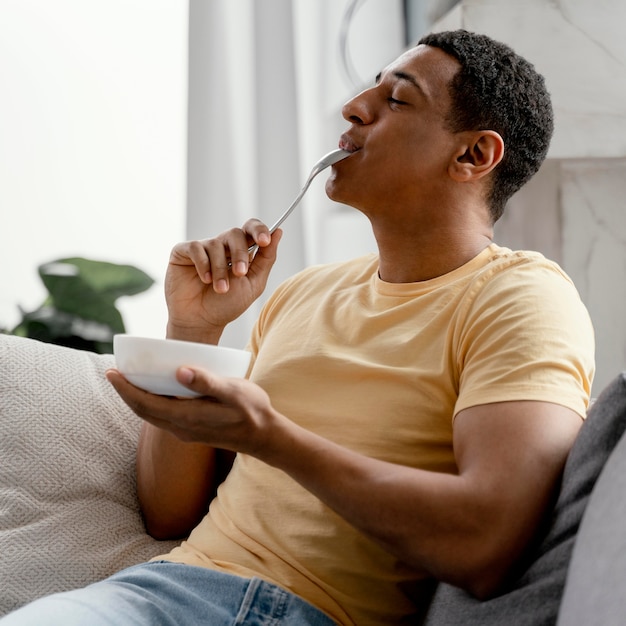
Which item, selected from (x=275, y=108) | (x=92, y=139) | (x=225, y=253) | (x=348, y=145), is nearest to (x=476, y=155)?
(x=348, y=145)

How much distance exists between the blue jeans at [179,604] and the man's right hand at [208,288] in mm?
375

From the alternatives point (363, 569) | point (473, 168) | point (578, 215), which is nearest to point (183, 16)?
point (578, 215)

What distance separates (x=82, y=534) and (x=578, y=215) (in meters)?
1.19

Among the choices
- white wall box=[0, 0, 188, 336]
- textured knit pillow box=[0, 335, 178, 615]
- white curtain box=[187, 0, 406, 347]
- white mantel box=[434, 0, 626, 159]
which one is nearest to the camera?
textured knit pillow box=[0, 335, 178, 615]

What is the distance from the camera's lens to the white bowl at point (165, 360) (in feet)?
2.72

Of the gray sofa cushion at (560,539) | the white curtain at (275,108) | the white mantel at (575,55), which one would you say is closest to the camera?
the gray sofa cushion at (560,539)

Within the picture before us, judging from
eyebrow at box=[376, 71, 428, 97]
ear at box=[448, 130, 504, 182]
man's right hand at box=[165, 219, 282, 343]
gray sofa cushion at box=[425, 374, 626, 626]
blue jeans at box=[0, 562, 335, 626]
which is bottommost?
blue jeans at box=[0, 562, 335, 626]

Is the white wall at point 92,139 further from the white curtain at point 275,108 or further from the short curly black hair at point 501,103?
the short curly black hair at point 501,103

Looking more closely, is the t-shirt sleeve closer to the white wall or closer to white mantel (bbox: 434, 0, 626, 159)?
white mantel (bbox: 434, 0, 626, 159)

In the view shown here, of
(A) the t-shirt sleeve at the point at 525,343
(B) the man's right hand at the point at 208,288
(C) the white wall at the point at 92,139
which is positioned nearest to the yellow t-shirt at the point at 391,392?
(A) the t-shirt sleeve at the point at 525,343

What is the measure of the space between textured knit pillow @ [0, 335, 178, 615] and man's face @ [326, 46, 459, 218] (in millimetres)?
504

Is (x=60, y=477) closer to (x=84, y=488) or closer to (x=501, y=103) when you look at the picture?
(x=84, y=488)

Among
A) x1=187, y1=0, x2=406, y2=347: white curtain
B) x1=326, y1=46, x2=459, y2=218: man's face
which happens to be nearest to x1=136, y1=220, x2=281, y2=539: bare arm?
x1=326, y1=46, x2=459, y2=218: man's face

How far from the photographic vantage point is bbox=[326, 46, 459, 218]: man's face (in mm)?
1304
